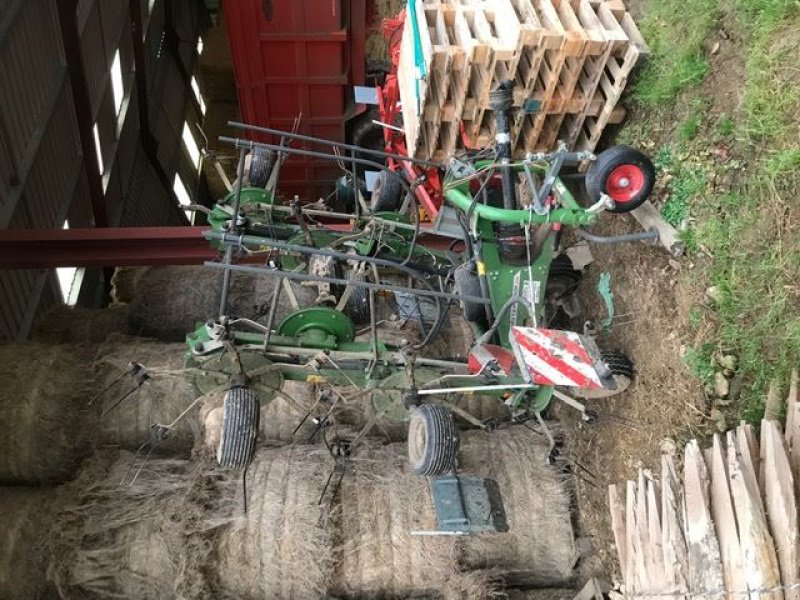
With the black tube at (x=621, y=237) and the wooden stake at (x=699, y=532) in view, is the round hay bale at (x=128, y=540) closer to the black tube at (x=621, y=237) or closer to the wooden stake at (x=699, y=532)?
the wooden stake at (x=699, y=532)

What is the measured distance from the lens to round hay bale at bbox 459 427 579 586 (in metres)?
4.85

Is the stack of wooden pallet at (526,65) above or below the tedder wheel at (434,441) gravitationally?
above

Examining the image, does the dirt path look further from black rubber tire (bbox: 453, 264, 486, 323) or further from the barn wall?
the barn wall

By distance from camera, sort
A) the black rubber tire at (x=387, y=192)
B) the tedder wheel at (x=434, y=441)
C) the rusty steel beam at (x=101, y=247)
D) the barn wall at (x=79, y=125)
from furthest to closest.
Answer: the barn wall at (x=79, y=125) < the black rubber tire at (x=387, y=192) < the rusty steel beam at (x=101, y=247) < the tedder wheel at (x=434, y=441)

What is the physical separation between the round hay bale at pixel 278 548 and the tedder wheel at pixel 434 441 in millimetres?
1197

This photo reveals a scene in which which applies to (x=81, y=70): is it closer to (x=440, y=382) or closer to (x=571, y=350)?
(x=440, y=382)

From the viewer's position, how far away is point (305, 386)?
5.41 meters

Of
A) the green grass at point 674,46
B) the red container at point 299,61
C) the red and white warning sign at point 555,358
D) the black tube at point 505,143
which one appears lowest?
the red and white warning sign at point 555,358

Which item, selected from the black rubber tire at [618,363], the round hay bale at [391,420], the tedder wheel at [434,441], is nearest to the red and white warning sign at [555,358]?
the tedder wheel at [434,441]

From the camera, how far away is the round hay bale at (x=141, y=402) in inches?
201

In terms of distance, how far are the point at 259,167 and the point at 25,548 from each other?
3.74 m

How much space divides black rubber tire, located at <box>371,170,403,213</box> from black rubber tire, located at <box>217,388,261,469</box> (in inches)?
97.2

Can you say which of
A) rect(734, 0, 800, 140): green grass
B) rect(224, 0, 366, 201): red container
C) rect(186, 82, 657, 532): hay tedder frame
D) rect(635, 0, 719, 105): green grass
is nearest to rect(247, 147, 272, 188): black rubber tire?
rect(186, 82, 657, 532): hay tedder frame

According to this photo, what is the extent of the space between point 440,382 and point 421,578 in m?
1.53
